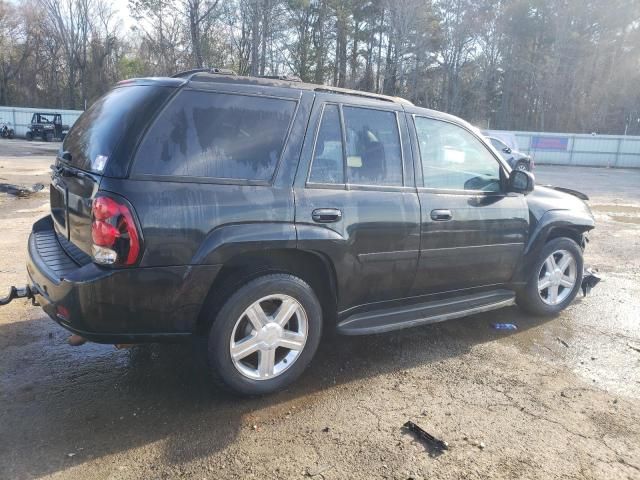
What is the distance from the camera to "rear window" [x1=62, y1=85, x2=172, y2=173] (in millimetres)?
2789

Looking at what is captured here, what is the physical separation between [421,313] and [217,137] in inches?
79.7

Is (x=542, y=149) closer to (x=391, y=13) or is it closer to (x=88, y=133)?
(x=391, y=13)

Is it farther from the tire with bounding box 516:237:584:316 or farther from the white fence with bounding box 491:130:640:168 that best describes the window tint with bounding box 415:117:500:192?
the white fence with bounding box 491:130:640:168

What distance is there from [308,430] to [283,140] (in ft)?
5.80

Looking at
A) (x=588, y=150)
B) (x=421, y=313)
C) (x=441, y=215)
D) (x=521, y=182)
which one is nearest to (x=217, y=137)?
(x=441, y=215)

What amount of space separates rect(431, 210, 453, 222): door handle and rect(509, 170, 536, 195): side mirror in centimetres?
84

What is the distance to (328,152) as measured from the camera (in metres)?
3.35

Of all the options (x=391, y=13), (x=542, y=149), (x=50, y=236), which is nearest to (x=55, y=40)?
(x=391, y=13)

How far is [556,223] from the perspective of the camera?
464 centimetres

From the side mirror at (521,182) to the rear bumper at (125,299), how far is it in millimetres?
2745

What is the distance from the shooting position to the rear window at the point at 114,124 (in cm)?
279

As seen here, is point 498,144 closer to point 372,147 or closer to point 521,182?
point 521,182

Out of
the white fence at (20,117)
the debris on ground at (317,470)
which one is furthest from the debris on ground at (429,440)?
the white fence at (20,117)

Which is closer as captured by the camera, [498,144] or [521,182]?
[521,182]
